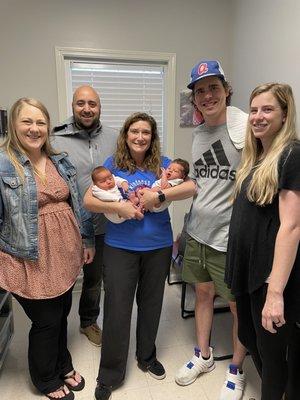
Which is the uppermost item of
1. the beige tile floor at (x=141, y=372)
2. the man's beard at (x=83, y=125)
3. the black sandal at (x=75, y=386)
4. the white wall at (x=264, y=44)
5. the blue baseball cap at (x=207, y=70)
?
the white wall at (x=264, y=44)

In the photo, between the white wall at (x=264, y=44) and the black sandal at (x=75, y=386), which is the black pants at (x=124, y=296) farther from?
the white wall at (x=264, y=44)

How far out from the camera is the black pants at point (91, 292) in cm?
214

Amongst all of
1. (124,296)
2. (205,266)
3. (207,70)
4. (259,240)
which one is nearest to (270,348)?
(259,240)

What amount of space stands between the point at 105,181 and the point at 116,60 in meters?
1.73

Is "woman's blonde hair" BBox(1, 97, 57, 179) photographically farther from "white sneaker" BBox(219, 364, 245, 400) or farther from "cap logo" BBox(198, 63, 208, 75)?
"white sneaker" BBox(219, 364, 245, 400)

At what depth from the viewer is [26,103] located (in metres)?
1.41

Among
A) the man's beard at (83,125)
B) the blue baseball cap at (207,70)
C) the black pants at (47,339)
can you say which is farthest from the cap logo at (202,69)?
the black pants at (47,339)

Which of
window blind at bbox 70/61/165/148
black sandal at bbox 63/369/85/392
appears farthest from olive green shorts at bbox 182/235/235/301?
window blind at bbox 70/61/165/148

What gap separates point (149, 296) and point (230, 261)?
0.59 metres

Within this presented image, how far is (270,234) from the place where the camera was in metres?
1.14

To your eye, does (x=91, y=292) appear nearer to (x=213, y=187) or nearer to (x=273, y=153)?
(x=213, y=187)

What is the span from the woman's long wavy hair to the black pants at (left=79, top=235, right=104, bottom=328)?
0.78 metres

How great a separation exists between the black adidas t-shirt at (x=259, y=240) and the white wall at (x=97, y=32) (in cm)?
203

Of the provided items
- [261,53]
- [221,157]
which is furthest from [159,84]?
[221,157]
